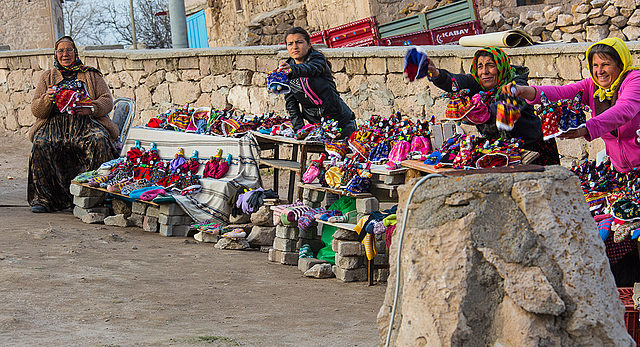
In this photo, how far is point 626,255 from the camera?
3.86 m

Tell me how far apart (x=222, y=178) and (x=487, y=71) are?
Result: 361cm

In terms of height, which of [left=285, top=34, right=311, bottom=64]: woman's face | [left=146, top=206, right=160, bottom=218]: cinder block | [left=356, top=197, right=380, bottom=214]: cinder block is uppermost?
[left=285, top=34, right=311, bottom=64]: woman's face

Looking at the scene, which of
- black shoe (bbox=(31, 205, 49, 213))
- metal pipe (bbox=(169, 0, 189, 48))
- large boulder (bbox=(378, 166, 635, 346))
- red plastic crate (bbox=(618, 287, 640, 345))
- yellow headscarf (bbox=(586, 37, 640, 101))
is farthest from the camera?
metal pipe (bbox=(169, 0, 189, 48))

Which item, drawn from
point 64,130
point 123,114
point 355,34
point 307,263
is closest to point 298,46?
point 307,263

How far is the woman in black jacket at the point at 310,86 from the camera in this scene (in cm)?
644

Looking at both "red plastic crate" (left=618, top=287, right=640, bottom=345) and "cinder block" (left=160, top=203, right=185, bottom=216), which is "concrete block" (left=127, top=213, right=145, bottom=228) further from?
"red plastic crate" (left=618, top=287, right=640, bottom=345)

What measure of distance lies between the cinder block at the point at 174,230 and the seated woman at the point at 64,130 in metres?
1.46

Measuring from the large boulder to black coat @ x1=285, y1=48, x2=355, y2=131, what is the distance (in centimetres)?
387

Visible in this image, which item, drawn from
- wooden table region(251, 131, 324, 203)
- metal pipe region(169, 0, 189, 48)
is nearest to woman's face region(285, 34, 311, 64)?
wooden table region(251, 131, 324, 203)

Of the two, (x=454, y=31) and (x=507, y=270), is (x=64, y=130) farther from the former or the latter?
(x=454, y=31)

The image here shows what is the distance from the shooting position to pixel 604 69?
157 inches

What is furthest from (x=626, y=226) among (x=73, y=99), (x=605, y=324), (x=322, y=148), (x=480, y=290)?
(x=73, y=99)

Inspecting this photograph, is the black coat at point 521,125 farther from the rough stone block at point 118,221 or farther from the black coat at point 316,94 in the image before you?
the rough stone block at point 118,221

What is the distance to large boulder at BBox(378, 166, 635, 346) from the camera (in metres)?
2.52
